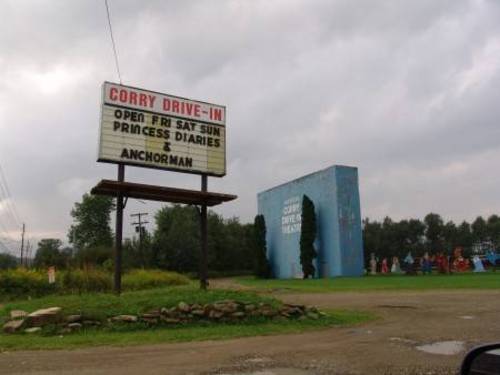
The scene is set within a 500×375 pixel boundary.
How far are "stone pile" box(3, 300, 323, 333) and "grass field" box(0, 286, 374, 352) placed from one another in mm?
194

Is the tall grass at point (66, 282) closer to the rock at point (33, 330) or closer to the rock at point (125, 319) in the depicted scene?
the rock at point (33, 330)

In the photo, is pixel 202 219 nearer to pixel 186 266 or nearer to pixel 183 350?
pixel 183 350

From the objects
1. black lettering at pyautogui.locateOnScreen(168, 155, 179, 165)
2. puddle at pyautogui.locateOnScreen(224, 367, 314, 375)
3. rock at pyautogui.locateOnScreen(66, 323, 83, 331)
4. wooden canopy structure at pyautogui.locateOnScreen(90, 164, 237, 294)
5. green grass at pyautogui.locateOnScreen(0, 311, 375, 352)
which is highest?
black lettering at pyautogui.locateOnScreen(168, 155, 179, 165)

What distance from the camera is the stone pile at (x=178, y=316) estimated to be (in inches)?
483

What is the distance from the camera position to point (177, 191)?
56.6ft

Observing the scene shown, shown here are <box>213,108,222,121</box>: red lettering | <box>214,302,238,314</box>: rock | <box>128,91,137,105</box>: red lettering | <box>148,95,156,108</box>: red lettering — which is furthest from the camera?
<box>213,108,222,121</box>: red lettering

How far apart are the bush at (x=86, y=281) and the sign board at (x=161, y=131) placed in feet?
24.0


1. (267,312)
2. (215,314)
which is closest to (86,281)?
(215,314)

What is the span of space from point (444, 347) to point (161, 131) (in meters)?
10.9

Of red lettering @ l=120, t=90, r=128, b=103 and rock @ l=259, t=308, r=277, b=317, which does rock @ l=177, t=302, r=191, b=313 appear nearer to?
rock @ l=259, t=308, r=277, b=317

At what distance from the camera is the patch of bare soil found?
796 centimetres

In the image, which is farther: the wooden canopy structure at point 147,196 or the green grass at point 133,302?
the wooden canopy structure at point 147,196

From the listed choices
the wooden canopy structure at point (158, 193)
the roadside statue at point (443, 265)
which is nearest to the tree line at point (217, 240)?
the roadside statue at point (443, 265)

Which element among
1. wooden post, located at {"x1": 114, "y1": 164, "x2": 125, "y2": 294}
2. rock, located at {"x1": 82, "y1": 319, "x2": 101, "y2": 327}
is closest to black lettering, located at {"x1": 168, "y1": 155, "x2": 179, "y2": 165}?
wooden post, located at {"x1": 114, "y1": 164, "x2": 125, "y2": 294}
